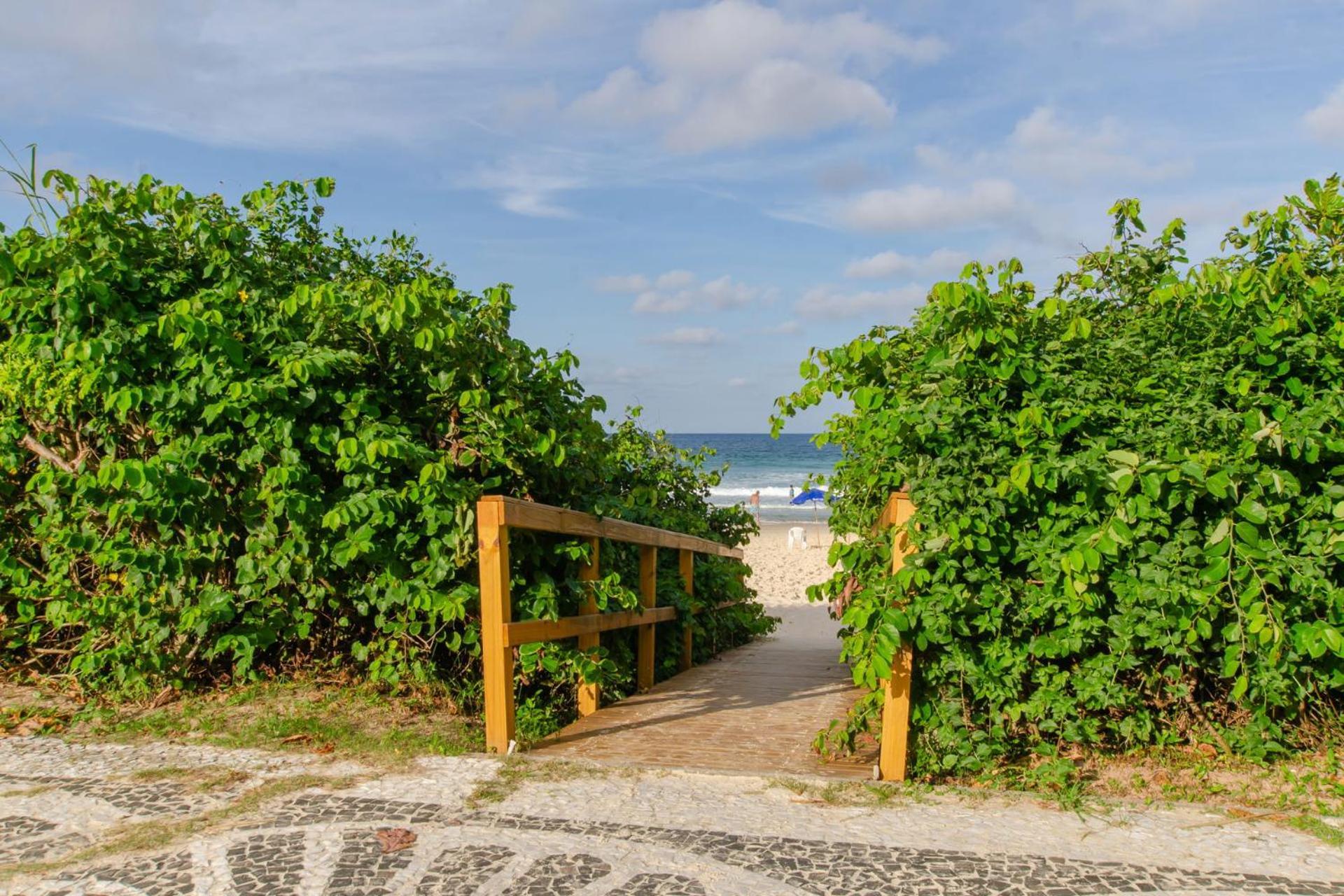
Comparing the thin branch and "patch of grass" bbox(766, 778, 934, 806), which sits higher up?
the thin branch

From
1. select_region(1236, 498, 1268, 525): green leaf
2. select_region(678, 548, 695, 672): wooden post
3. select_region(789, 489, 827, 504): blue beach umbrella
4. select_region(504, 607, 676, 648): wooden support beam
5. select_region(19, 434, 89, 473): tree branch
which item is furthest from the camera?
select_region(678, 548, 695, 672): wooden post

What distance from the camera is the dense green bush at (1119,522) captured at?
143 inches

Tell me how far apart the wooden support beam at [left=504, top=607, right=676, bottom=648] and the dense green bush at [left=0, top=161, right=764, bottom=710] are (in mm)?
99

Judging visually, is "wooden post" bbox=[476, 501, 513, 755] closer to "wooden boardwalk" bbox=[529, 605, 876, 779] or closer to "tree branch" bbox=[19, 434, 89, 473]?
"wooden boardwalk" bbox=[529, 605, 876, 779]

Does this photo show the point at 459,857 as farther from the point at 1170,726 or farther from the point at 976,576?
the point at 1170,726

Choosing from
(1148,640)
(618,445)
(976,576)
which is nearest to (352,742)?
(976,576)

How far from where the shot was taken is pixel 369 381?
4.67m

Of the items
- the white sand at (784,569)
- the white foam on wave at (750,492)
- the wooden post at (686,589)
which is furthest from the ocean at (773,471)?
the wooden post at (686,589)

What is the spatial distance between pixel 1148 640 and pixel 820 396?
1.66m

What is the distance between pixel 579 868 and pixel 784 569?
58.1ft

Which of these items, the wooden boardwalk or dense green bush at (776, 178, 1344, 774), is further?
the wooden boardwalk

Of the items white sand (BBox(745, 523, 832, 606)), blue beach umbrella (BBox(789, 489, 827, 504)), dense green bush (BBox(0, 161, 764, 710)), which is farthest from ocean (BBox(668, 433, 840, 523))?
dense green bush (BBox(0, 161, 764, 710))

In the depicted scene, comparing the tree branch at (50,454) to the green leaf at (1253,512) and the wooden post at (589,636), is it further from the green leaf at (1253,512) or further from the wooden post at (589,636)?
the green leaf at (1253,512)

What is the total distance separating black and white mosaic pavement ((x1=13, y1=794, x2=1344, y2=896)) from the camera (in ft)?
9.52
